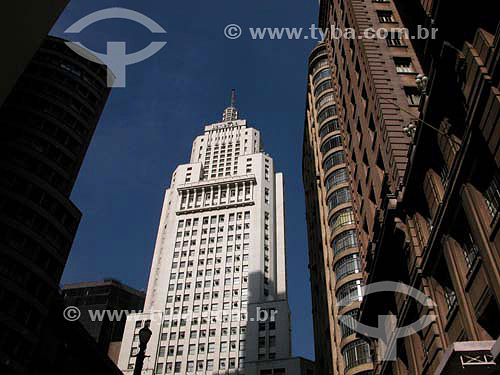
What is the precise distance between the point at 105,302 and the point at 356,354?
323 feet

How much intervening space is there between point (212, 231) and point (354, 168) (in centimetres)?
7797

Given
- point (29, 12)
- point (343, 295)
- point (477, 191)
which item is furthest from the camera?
point (343, 295)

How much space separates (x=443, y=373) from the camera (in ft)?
44.3

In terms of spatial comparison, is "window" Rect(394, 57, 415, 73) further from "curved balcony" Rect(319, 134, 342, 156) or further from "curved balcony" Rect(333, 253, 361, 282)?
"curved balcony" Rect(319, 134, 342, 156)

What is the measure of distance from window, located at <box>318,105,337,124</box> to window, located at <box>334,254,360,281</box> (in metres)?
16.8

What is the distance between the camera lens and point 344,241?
43688 mm

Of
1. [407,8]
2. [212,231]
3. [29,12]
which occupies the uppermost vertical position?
[212,231]

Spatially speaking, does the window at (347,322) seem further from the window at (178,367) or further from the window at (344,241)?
the window at (178,367)

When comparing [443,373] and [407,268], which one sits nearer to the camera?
[443,373]

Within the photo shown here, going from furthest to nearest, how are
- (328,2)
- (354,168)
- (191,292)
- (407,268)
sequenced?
(191,292)
(328,2)
(354,168)
(407,268)

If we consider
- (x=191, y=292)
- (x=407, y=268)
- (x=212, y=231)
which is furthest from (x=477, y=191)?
(x=212, y=231)

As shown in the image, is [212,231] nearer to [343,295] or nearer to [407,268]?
[343,295]

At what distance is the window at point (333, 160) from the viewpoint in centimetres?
4866

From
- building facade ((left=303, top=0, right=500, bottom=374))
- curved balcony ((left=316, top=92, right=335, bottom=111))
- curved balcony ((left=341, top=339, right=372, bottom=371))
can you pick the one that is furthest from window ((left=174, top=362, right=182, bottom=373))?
curved balcony ((left=341, top=339, right=372, bottom=371))
